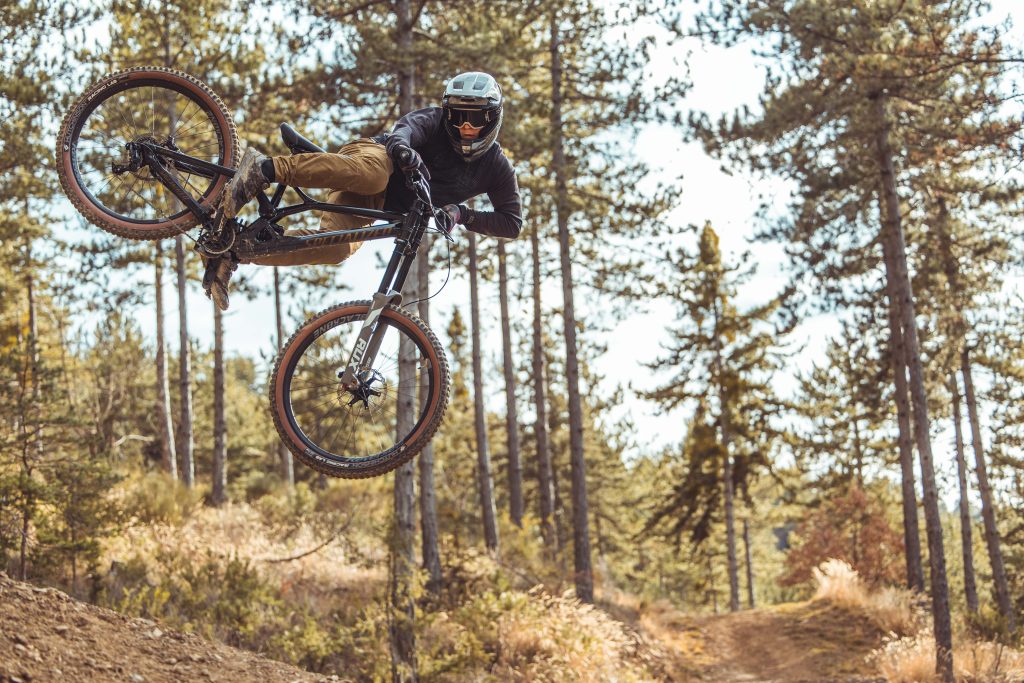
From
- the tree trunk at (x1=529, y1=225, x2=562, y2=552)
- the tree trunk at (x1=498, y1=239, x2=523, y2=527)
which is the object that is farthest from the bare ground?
the tree trunk at (x1=529, y1=225, x2=562, y2=552)

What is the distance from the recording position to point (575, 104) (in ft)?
72.6

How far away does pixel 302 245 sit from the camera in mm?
5738

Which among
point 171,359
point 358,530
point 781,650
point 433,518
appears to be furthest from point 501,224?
point 171,359

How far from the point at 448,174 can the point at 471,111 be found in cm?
58

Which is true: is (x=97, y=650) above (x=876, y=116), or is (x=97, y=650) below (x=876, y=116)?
below

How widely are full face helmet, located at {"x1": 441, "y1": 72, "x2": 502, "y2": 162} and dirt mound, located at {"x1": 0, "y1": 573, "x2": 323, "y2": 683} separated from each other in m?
4.90

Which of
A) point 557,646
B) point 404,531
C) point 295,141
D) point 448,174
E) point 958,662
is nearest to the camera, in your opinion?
point 295,141

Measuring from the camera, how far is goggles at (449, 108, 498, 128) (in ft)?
18.6

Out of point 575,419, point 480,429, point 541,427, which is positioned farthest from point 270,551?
point 541,427

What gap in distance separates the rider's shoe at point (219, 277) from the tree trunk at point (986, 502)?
21.4 metres

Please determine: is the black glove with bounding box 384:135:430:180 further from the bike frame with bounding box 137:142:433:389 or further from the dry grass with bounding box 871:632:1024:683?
the dry grass with bounding box 871:632:1024:683

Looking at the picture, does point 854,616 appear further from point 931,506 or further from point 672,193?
point 672,193

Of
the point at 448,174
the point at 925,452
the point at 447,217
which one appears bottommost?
the point at 925,452

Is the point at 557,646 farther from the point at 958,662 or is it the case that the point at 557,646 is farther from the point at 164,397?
the point at 164,397
